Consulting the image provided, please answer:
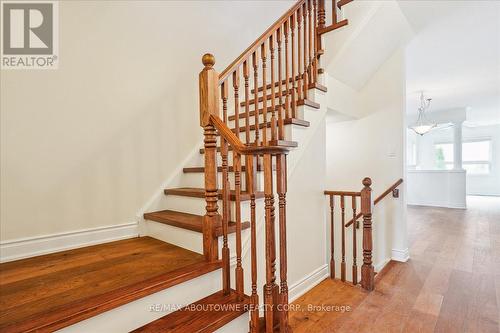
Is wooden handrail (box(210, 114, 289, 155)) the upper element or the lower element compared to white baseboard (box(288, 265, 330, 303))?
upper

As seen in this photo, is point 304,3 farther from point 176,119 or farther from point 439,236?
point 439,236

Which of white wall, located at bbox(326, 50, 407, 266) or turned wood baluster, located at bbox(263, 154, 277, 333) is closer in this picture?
turned wood baluster, located at bbox(263, 154, 277, 333)

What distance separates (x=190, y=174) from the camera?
8.24ft

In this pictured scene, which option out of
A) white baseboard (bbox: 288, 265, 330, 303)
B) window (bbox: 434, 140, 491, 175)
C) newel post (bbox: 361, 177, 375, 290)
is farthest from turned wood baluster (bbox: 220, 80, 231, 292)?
window (bbox: 434, 140, 491, 175)

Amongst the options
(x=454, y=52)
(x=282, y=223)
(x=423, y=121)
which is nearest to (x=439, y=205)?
(x=423, y=121)

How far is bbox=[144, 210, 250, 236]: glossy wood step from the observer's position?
Answer: 1672 millimetres

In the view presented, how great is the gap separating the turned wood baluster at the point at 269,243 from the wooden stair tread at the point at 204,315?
0.16 m

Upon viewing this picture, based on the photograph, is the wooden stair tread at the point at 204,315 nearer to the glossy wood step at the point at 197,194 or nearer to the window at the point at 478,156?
the glossy wood step at the point at 197,194

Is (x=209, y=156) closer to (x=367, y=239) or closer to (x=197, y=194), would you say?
(x=197, y=194)

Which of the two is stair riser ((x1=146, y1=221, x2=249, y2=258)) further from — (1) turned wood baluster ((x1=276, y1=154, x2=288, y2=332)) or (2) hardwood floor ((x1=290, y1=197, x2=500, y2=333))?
(2) hardwood floor ((x1=290, y1=197, x2=500, y2=333))

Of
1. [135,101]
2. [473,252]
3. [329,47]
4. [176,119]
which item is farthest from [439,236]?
[135,101]

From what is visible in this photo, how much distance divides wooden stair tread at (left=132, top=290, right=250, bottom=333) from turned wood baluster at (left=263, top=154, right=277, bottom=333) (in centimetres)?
16

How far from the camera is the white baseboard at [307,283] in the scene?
221cm

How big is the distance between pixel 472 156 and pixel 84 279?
40.6 feet
